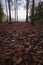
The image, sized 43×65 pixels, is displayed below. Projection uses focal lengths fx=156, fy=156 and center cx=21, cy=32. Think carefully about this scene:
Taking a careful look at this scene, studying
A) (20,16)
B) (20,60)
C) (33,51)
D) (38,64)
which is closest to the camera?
(38,64)

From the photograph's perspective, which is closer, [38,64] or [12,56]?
[38,64]

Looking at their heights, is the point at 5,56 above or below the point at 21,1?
below

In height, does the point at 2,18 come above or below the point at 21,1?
below

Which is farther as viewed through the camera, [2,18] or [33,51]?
[2,18]

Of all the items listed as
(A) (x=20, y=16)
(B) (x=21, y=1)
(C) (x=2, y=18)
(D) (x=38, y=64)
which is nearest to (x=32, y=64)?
(D) (x=38, y=64)

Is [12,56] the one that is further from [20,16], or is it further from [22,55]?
[20,16]

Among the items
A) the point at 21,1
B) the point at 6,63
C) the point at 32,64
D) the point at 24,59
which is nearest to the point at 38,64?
the point at 32,64

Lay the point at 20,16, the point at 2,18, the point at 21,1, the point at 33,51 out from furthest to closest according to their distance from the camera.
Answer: the point at 20,16, the point at 21,1, the point at 2,18, the point at 33,51

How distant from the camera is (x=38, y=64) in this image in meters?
3.25

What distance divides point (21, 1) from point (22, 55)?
110ft

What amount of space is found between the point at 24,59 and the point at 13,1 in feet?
99.0

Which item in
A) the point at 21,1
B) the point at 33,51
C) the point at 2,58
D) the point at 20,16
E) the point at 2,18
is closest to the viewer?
the point at 2,58

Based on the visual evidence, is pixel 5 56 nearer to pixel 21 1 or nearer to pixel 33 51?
pixel 33 51

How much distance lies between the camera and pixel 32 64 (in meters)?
3.29
